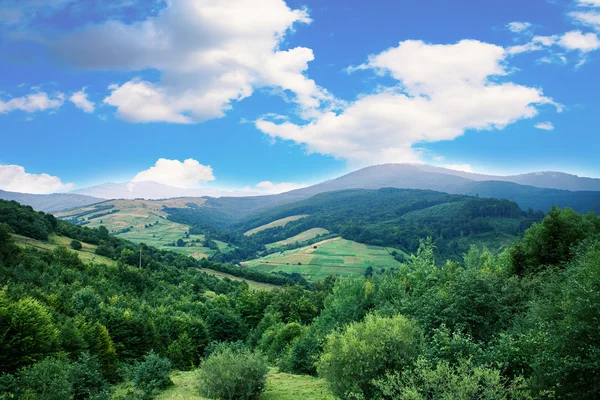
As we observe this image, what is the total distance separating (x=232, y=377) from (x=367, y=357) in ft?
35.4

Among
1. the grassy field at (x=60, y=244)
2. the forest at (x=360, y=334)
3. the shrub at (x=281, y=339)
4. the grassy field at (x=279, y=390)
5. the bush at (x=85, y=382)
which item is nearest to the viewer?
the forest at (x=360, y=334)

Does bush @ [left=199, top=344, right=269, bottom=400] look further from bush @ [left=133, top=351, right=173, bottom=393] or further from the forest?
bush @ [left=133, top=351, right=173, bottom=393]

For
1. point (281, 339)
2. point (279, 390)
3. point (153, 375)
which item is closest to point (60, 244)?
point (281, 339)

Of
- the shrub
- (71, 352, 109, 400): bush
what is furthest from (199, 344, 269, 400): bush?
the shrub

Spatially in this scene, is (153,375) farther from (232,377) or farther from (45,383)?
(45,383)

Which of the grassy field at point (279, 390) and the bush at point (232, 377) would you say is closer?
the bush at point (232, 377)

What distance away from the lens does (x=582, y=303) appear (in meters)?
17.9

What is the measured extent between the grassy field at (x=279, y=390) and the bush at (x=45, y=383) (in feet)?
20.4

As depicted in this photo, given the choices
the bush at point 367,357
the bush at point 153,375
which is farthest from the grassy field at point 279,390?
the bush at point 367,357

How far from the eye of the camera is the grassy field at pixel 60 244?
3123 inches

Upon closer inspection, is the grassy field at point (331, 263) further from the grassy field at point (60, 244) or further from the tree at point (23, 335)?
the tree at point (23, 335)

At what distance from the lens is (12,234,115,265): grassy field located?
79312 millimetres

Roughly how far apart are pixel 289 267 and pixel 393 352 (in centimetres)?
15658

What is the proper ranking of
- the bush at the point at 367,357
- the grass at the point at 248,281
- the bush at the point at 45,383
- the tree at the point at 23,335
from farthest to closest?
the grass at the point at 248,281
the tree at the point at 23,335
the bush at the point at 367,357
the bush at the point at 45,383
